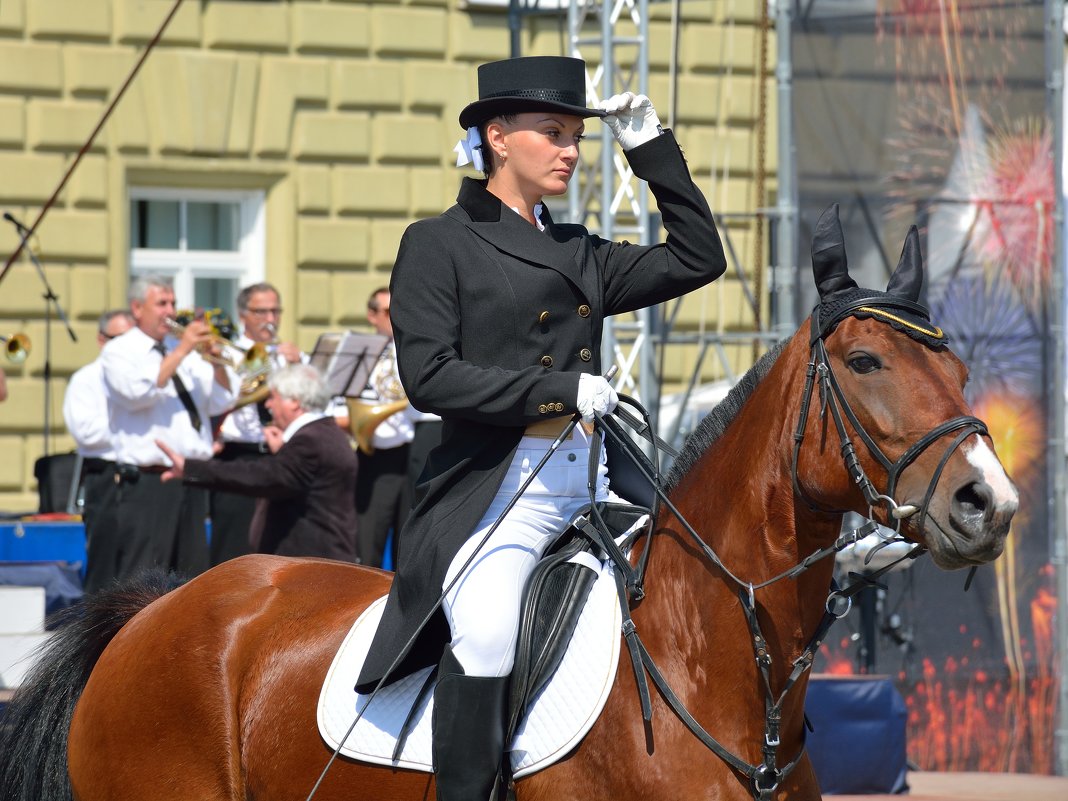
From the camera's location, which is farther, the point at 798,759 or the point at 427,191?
the point at 427,191

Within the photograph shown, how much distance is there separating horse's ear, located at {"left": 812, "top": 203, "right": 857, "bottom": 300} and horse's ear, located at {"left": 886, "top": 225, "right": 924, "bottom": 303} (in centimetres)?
10

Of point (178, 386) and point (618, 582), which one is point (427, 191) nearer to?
point (178, 386)

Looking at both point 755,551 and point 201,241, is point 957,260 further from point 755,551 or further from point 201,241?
point 201,241

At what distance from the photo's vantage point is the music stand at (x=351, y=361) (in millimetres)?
10070

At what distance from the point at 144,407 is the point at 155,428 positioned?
5.1 inches

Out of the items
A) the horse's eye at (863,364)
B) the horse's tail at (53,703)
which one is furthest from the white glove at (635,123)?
the horse's tail at (53,703)

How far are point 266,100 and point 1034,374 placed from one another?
305 inches

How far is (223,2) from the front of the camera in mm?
14109

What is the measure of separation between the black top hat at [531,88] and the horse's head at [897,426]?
0.72 metres

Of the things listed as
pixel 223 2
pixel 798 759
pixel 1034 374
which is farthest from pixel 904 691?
pixel 223 2

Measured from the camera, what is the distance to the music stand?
10070 millimetres

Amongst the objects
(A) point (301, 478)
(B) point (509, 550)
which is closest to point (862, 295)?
(B) point (509, 550)

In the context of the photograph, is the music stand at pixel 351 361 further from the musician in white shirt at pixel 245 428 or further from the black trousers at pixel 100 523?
the black trousers at pixel 100 523

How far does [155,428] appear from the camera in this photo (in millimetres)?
9102
